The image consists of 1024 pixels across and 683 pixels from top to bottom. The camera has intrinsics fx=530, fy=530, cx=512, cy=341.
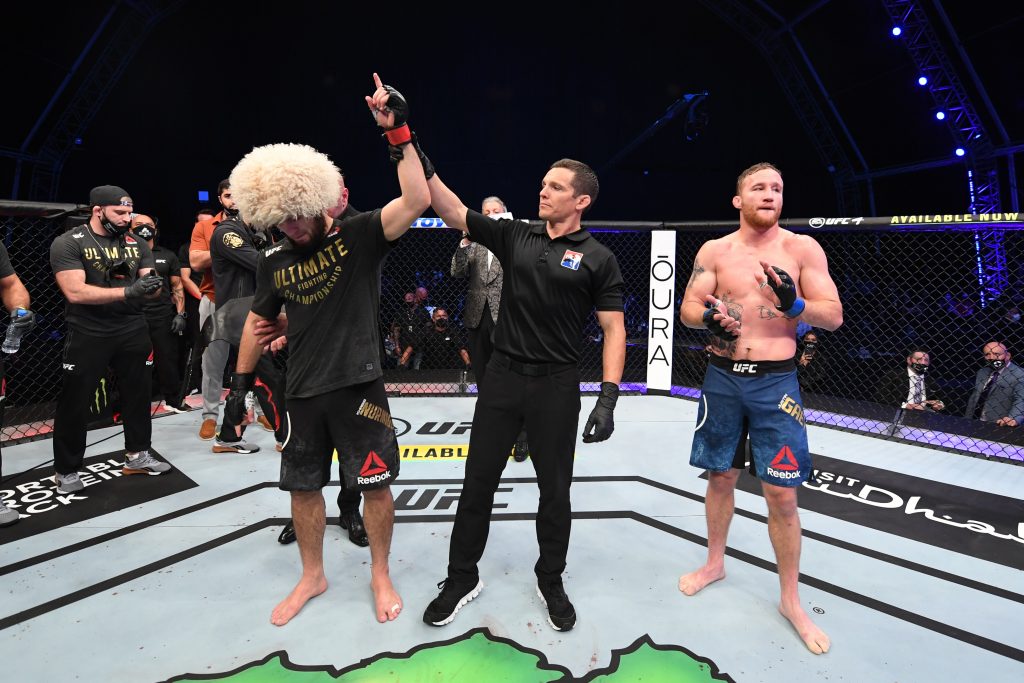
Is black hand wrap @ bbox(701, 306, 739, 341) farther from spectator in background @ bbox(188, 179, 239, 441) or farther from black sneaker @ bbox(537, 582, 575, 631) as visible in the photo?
spectator in background @ bbox(188, 179, 239, 441)

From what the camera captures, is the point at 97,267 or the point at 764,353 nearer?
the point at 764,353

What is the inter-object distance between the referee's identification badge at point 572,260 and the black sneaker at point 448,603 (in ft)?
4.06

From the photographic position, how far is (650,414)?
461 cm

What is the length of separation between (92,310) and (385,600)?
2.40 metres

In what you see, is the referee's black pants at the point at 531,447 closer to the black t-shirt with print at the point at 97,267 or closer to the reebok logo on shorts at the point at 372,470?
the reebok logo on shorts at the point at 372,470

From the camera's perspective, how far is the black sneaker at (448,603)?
1.88 m

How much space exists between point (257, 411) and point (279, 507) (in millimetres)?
1800

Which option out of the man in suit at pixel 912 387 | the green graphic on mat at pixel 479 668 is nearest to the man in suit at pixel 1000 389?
the man in suit at pixel 912 387

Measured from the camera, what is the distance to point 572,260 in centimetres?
187

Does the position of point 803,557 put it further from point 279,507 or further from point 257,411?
point 257,411

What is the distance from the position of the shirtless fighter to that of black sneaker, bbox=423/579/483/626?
2.92 ft

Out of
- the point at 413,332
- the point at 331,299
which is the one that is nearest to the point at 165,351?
the point at 413,332

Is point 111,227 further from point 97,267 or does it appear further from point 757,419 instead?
point 757,419

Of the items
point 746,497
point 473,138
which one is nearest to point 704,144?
point 473,138
